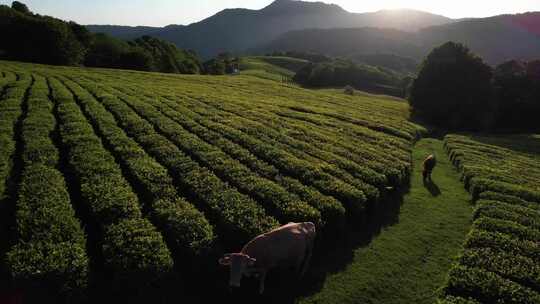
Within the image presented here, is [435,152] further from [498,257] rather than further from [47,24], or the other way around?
[47,24]

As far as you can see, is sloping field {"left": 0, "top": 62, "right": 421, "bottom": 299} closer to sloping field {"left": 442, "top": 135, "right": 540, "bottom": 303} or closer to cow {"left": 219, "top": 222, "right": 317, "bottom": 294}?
cow {"left": 219, "top": 222, "right": 317, "bottom": 294}

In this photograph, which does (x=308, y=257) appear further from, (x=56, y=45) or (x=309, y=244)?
(x=56, y=45)

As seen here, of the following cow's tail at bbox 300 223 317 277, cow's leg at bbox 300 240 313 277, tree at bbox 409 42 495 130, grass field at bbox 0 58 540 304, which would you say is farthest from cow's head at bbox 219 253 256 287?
tree at bbox 409 42 495 130

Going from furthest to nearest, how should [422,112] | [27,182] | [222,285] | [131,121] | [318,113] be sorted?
[422,112] < [318,113] < [131,121] < [27,182] < [222,285]

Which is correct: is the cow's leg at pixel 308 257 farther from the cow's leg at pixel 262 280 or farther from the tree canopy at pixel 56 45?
the tree canopy at pixel 56 45

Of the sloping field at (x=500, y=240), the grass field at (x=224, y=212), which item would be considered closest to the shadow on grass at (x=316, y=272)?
the grass field at (x=224, y=212)

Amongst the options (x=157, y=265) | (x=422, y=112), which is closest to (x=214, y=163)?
(x=157, y=265)
